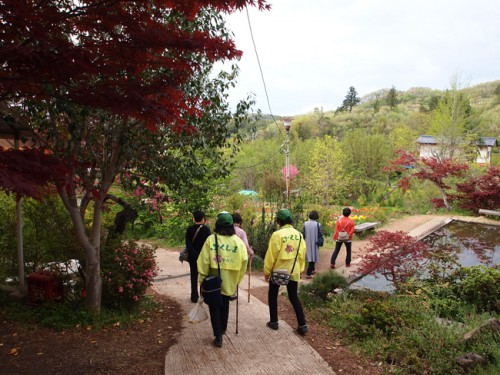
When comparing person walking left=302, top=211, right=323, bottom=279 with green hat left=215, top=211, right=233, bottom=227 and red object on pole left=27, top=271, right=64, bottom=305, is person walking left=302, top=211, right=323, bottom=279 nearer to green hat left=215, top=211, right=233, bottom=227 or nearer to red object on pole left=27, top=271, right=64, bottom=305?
green hat left=215, top=211, right=233, bottom=227

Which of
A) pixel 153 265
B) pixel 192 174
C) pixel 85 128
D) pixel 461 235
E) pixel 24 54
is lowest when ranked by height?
pixel 461 235

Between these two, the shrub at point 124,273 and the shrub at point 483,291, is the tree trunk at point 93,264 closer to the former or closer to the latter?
the shrub at point 124,273

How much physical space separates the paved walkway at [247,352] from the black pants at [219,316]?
16 centimetres

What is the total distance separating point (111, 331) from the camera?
4.65 m

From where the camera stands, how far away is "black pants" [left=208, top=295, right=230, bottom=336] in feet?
13.7

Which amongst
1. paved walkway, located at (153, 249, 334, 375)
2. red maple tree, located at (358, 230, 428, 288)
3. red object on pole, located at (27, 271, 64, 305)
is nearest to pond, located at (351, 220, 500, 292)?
red maple tree, located at (358, 230, 428, 288)

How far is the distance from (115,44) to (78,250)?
3304 millimetres

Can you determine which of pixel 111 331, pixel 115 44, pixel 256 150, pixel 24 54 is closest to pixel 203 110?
pixel 115 44

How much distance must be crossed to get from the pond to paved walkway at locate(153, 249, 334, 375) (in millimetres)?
3000

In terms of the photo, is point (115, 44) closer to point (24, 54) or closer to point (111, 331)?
point (24, 54)

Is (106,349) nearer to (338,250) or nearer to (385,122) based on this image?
(338,250)

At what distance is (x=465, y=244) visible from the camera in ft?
36.0

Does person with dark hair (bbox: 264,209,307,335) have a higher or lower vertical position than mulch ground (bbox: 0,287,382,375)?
higher

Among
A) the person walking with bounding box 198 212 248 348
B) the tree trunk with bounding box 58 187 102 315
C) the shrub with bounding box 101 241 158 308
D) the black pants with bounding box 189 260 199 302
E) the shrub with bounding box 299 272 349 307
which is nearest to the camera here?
the person walking with bounding box 198 212 248 348
